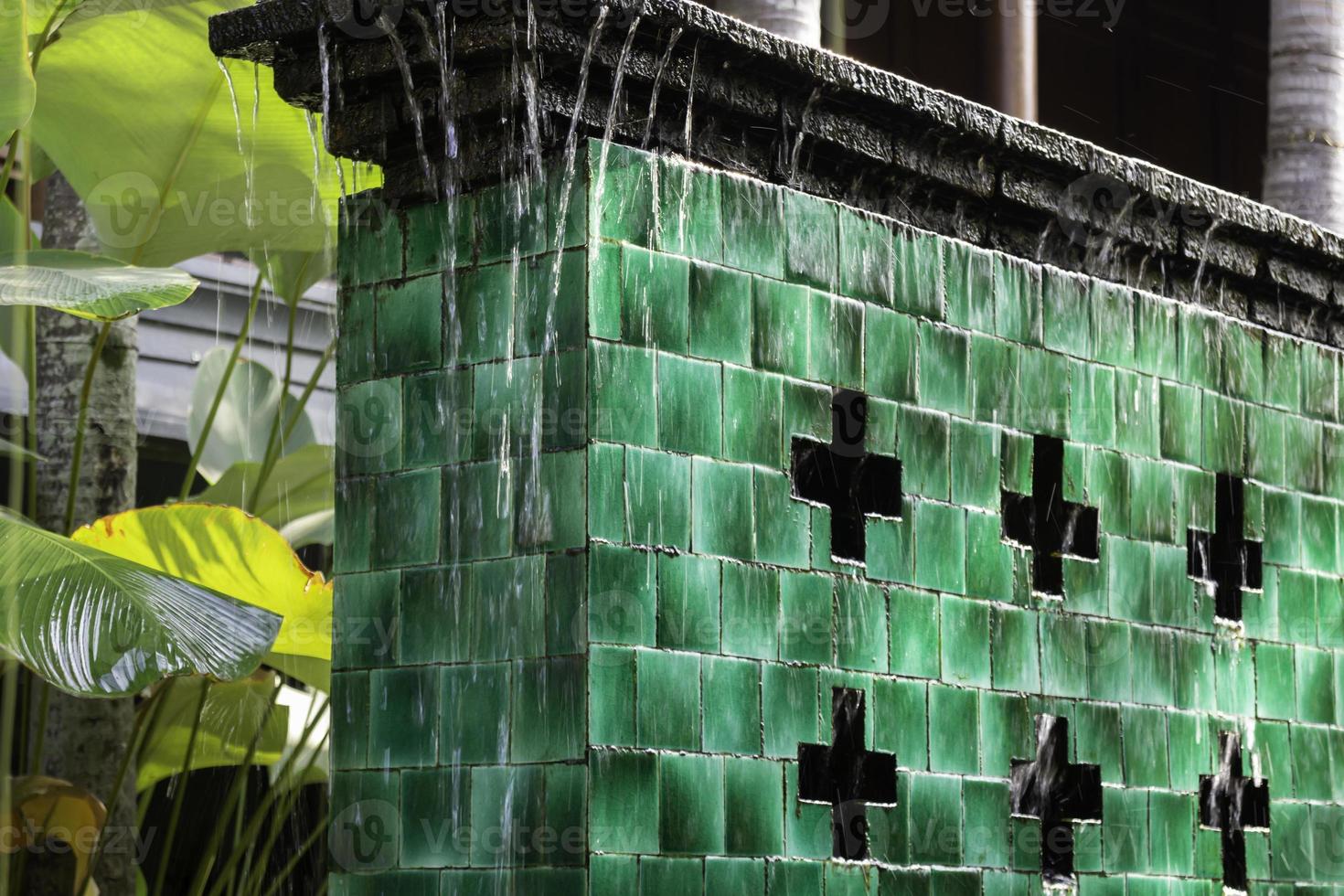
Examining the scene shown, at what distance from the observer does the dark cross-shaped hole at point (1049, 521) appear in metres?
3.90

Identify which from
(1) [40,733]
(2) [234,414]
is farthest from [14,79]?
(2) [234,414]

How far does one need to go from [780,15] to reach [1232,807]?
214 cm

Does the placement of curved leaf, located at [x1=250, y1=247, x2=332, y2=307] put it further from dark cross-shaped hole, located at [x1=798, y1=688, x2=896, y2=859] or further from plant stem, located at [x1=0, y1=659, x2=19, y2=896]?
dark cross-shaped hole, located at [x1=798, y1=688, x2=896, y2=859]

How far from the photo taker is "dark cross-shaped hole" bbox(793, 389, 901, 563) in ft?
11.4

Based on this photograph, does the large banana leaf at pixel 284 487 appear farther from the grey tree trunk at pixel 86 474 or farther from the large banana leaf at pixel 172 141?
the large banana leaf at pixel 172 141

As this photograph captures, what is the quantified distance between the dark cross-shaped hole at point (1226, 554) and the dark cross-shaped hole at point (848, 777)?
119 centimetres

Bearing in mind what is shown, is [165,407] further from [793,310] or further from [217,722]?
[793,310]

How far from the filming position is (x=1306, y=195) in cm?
624

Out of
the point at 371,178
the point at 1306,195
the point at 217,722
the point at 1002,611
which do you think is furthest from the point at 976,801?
the point at 217,722

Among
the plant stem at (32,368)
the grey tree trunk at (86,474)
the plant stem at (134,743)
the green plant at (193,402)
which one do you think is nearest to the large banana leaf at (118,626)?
the green plant at (193,402)

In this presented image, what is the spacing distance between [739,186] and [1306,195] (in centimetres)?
352

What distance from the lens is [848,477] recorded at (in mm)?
3533

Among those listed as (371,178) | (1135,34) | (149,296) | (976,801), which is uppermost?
(1135,34)

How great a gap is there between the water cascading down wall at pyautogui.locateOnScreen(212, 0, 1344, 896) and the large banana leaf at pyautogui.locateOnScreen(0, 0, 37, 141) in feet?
4.16
